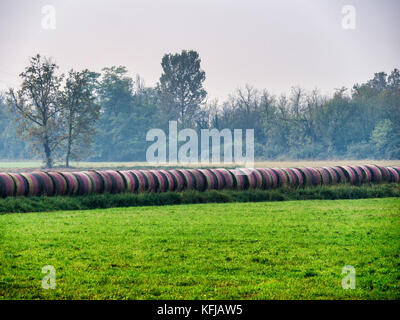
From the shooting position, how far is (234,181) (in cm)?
2461

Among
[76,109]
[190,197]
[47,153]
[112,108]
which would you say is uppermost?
[112,108]

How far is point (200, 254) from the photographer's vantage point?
10.5m

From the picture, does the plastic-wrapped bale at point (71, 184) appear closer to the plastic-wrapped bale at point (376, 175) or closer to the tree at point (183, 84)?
the plastic-wrapped bale at point (376, 175)

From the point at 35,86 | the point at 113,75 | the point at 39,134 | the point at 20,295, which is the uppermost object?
the point at 113,75

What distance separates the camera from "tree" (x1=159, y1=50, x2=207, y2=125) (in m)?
70.1

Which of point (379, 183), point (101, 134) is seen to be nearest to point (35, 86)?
point (101, 134)

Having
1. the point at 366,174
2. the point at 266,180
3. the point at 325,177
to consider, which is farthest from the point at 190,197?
the point at 366,174

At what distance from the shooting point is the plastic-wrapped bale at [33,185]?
2003 cm

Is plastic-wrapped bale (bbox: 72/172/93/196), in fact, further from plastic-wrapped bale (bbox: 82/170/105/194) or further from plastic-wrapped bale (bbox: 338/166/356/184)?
plastic-wrapped bale (bbox: 338/166/356/184)

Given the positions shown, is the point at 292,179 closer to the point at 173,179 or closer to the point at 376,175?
the point at 376,175

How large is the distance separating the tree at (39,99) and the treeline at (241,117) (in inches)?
132

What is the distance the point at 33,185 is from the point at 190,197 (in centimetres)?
585
